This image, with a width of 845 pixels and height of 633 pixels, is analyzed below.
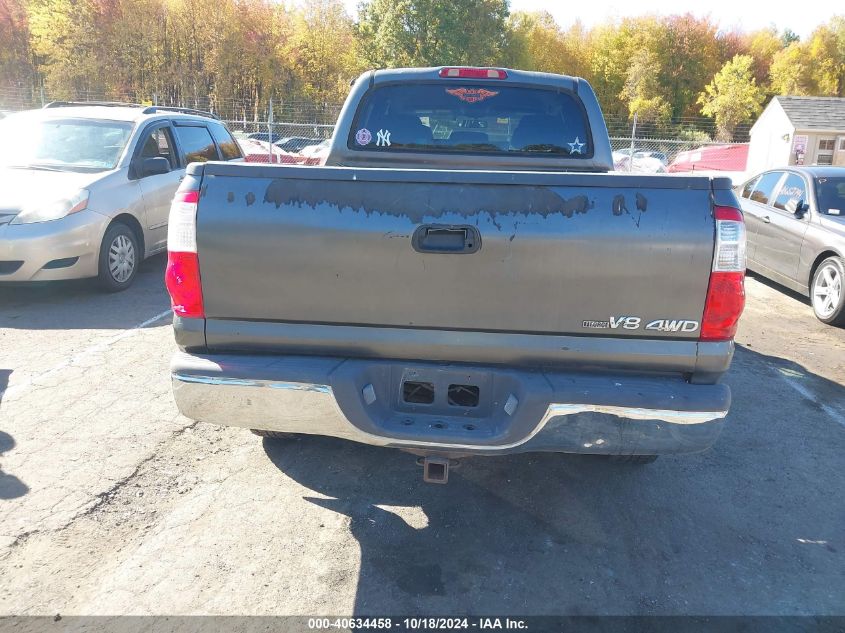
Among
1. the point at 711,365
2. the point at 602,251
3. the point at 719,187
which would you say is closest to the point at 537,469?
the point at 711,365

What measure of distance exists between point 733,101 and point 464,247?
54.5 meters

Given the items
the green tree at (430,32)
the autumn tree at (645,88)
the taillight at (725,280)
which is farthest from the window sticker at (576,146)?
the autumn tree at (645,88)

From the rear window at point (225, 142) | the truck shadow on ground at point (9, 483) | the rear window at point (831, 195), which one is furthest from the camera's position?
the rear window at point (225, 142)

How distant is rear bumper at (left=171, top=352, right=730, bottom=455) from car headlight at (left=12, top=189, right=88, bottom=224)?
452 cm

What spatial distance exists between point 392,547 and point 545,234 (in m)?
1.59

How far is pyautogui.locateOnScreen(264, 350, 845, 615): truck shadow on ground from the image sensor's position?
8.94 feet

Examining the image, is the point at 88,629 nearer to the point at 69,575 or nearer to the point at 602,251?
the point at 69,575

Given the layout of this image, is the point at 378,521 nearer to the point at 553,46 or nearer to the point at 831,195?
the point at 831,195

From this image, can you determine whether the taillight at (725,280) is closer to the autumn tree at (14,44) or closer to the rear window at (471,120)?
the rear window at (471,120)

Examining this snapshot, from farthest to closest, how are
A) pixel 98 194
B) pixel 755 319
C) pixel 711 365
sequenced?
pixel 755 319 → pixel 98 194 → pixel 711 365

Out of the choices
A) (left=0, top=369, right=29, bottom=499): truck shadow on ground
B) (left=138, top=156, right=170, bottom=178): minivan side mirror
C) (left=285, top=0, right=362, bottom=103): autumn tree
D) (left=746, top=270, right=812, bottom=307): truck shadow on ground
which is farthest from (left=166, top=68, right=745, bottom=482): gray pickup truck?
(left=285, top=0, right=362, bottom=103): autumn tree

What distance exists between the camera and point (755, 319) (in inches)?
285

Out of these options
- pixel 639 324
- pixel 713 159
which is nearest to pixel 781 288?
pixel 639 324

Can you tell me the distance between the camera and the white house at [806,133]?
1102 inches
